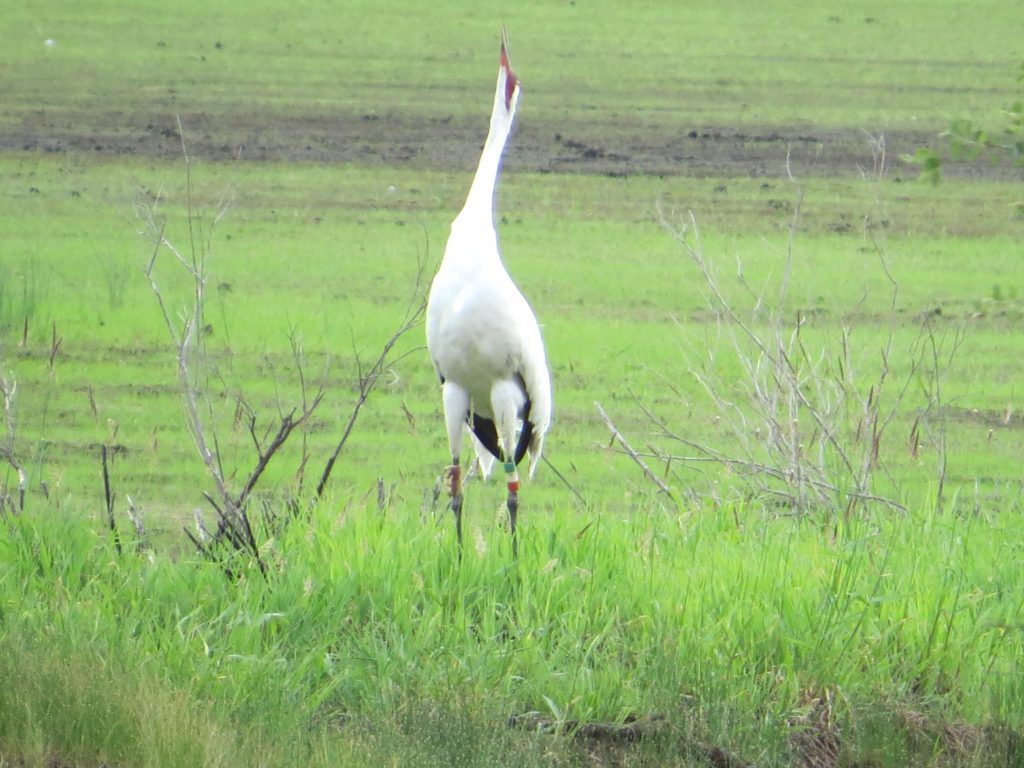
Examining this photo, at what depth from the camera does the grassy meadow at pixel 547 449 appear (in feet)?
16.4

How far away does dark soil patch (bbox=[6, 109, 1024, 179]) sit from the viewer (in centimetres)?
1908

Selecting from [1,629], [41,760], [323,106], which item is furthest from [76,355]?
[323,106]

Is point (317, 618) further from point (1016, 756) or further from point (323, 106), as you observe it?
point (323, 106)

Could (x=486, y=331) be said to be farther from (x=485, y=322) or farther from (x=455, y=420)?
(x=455, y=420)

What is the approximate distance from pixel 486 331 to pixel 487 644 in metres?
1.36

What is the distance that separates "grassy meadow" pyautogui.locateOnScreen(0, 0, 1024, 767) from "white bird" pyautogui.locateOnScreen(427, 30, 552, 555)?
0.91 feet

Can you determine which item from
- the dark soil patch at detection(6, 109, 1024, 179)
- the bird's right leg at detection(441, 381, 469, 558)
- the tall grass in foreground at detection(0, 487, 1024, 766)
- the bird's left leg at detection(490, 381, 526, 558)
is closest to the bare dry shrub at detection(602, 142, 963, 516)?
the bird's left leg at detection(490, 381, 526, 558)

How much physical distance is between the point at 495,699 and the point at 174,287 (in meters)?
7.85

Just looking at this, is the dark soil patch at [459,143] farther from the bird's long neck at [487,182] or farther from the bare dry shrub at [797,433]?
the bird's long neck at [487,182]

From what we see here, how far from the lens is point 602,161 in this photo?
1961 centimetres

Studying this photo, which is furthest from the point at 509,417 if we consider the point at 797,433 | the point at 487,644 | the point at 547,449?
the point at 547,449

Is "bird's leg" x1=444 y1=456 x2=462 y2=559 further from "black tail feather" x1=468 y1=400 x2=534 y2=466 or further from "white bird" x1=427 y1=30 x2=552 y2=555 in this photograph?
"black tail feather" x1=468 y1=400 x2=534 y2=466

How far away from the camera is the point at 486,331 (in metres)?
6.12

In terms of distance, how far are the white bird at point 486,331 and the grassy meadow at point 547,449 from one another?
0.91 feet
